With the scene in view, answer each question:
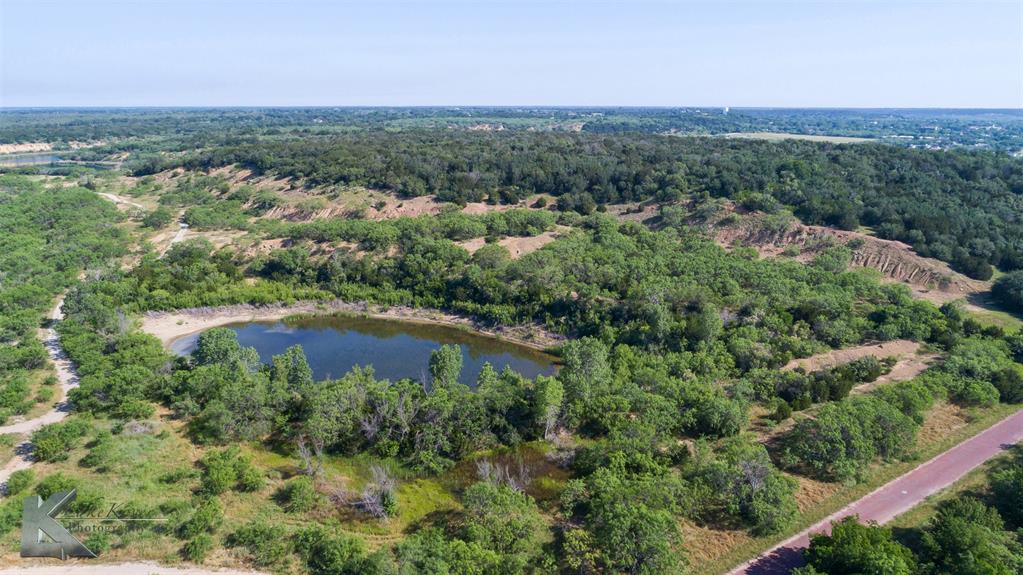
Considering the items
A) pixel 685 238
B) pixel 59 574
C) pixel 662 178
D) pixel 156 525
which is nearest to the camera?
pixel 59 574

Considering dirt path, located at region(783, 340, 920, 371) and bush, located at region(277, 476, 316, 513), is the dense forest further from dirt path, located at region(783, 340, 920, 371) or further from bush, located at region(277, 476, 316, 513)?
dirt path, located at region(783, 340, 920, 371)

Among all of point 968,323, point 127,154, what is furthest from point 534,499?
point 127,154

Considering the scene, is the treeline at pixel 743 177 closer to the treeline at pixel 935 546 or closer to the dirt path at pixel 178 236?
the dirt path at pixel 178 236

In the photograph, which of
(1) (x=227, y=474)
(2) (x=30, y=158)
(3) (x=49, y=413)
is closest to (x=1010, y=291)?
(1) (x=227, y=474)

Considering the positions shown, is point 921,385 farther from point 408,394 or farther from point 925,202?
point 925,202

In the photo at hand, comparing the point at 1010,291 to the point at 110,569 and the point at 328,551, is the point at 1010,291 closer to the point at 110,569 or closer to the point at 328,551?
the point at 328,551
